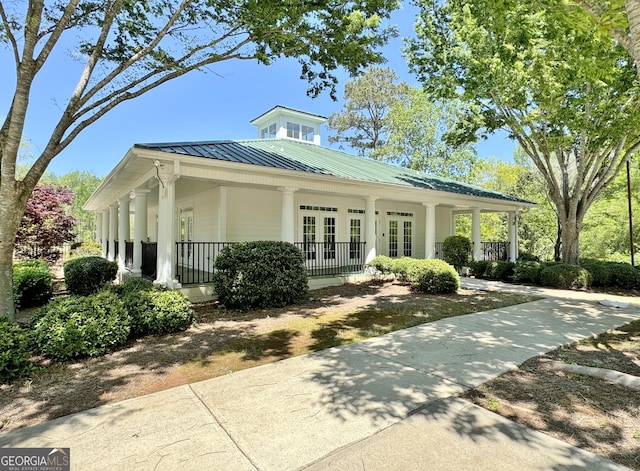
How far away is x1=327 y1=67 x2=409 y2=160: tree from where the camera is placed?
3033cm

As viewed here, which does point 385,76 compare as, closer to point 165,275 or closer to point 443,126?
point 443,126

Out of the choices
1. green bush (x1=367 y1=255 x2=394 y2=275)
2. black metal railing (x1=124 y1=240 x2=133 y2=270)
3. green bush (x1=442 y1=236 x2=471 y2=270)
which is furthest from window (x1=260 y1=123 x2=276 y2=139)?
green bush (x1=442 y1=236 x2=471 y2=270)

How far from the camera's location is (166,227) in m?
8.14

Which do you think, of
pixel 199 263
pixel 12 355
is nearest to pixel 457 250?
pixel 199 263

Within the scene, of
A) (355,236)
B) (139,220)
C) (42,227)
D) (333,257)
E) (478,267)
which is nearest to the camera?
(139,220)

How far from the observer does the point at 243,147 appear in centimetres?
1089

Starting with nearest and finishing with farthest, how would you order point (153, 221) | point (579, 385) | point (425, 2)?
point (579, 385) → point (425, 2) → point (153, 221)

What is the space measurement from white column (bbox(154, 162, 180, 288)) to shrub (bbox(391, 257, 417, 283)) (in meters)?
6.73

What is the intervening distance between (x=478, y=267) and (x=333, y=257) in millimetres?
6110

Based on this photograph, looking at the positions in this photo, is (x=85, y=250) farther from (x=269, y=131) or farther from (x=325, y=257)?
(x=325, y=257)

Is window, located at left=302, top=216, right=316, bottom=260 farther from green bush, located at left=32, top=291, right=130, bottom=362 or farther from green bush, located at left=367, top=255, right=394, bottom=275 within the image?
green bush, located at left=32, top=291, right=130, bottom=362

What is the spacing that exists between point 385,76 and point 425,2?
20.2 metres

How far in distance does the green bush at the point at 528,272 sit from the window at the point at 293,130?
12525 mm

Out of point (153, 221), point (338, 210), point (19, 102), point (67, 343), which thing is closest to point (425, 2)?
point (338, 210)
